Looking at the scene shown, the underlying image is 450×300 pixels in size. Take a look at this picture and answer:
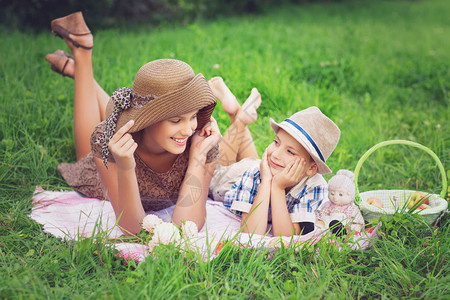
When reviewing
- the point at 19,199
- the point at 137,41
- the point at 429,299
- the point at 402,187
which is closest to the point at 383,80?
the point at 402,187

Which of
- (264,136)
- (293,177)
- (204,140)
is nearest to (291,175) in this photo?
(293,177)

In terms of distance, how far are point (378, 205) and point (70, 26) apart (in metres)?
2.80

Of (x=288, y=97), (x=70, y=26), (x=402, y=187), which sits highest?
(x=70, y=26)

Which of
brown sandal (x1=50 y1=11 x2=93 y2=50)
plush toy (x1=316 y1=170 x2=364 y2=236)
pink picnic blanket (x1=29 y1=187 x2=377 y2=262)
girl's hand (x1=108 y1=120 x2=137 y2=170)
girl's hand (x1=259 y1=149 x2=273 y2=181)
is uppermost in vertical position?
brown sandal (x1=50 y1=11 x2=93 y2=50)

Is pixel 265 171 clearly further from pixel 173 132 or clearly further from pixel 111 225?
pixel 111 225

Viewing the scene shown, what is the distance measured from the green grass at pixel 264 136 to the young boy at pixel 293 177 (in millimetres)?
308

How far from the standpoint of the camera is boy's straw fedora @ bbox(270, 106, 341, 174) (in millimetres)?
2756

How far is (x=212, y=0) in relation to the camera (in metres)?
10.2

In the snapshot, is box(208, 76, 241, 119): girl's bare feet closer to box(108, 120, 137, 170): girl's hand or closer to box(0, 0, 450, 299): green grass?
box(0, 0, 450, 299): green grass

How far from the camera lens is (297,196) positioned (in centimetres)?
297

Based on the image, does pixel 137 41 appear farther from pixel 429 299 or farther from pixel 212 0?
pixel 429 299

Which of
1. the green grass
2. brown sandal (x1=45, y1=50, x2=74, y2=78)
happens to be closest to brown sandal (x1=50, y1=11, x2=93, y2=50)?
brown sandal (x1=45, y1=50, x2=74, y2=78)

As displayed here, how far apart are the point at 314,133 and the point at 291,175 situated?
11.6 inches

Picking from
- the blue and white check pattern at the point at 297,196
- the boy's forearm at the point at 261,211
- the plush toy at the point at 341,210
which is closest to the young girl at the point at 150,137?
the blue and white check pattern at the point at 297,196
